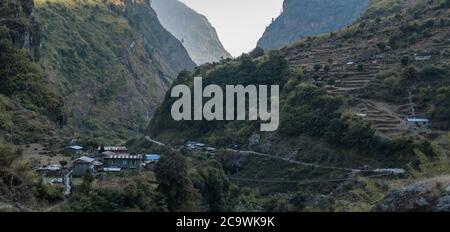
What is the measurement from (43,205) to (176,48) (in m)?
166

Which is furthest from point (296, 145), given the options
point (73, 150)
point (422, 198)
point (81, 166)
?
point (422, 198)

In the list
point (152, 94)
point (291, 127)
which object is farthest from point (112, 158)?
point (152, 94)

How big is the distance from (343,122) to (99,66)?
73.3 metres

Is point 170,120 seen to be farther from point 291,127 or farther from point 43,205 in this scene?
point 43,205

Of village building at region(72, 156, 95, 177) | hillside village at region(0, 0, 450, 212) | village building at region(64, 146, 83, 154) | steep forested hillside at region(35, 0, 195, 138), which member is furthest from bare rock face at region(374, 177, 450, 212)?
steep forested hillside at region(35, 0, 195, 138)

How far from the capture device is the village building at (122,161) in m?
41.5

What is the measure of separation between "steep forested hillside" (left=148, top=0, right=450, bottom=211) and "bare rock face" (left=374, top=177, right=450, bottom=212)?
17.4 meters

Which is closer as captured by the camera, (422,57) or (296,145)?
(296,145)

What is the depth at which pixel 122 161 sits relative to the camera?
42.0m

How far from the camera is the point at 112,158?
42156mm

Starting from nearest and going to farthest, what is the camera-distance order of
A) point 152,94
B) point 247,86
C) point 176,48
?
point 247,86
point 152,94
point 176,48

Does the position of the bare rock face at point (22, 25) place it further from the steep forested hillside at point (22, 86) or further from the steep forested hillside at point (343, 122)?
the steep forested hillside at point (343, 122)

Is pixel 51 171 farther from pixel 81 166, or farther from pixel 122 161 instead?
pixel 122 161
